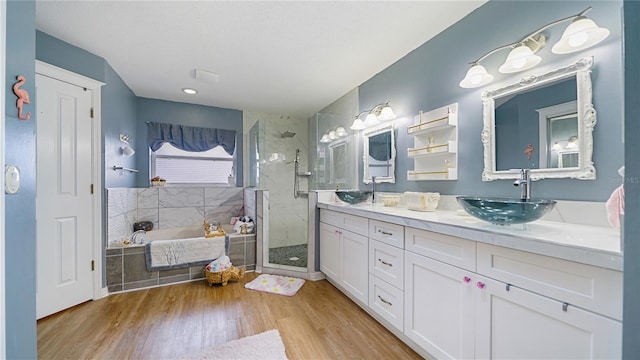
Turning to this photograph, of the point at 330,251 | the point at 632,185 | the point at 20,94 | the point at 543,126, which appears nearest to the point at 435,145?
the point at 543,126

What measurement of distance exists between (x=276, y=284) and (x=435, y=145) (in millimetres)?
2126

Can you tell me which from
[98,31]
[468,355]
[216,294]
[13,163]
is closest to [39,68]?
[98,31]

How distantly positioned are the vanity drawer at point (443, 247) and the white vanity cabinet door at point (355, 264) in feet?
1.74

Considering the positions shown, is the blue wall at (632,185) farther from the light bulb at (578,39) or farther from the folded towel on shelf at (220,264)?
the folded towel on shelf at (220,264)

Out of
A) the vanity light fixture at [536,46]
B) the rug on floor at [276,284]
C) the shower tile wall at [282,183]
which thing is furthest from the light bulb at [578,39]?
the shower tile wall at [282,183]

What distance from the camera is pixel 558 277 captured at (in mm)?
951

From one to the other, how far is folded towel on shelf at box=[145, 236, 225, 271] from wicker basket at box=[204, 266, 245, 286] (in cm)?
20

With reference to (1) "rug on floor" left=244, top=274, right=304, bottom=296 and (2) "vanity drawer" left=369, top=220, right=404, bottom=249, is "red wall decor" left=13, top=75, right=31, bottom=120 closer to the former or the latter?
(2) "vanity drawer" left=369, top=220, right=404, bottom=249

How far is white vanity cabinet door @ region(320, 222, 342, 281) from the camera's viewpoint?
2545 mm

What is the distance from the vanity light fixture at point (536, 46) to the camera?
3.84 feet

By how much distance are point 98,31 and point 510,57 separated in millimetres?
2990

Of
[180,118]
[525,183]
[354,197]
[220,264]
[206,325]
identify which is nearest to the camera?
[525,183]

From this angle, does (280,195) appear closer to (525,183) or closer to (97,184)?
(97,184)

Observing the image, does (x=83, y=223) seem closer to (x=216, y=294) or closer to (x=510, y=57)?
(x=216, y=294)
